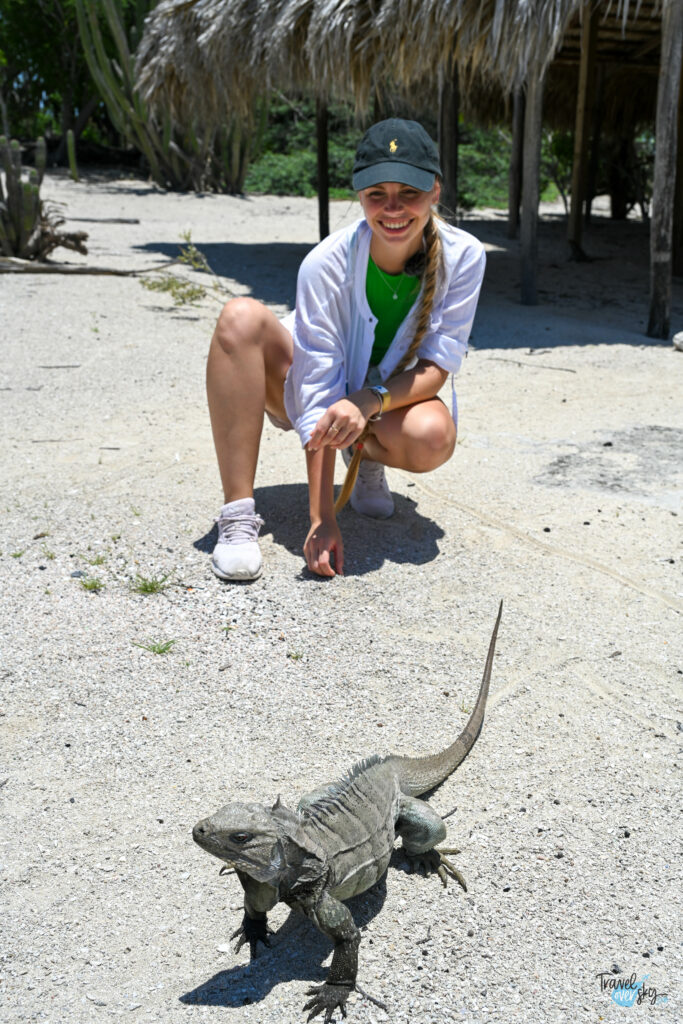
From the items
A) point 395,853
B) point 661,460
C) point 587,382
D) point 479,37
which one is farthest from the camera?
Result: point 479,37

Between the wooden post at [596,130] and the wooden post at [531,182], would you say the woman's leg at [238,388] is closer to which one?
the wooden post at [531,182]

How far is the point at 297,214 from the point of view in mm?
15367

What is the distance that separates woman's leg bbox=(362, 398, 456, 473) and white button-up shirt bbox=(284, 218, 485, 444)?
158 mm

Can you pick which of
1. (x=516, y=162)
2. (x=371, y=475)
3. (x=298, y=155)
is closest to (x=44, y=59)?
(x=298, y=155)

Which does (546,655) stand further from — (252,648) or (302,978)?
(302,978)

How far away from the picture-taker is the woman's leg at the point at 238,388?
11.1ft

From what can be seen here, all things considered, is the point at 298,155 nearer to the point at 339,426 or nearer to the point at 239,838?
the point at 339,426

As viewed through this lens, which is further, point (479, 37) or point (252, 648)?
point (479, 37)

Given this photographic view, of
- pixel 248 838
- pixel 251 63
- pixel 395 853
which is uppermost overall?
pixel 251 63

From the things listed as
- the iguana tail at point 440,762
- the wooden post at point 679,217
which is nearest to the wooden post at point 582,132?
the wooden post at point 679,217

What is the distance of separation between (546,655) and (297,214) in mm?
13330

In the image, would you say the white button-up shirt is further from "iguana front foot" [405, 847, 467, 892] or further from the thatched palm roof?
the thatched palm roof

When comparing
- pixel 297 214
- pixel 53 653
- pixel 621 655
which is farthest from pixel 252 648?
pixel 297 214

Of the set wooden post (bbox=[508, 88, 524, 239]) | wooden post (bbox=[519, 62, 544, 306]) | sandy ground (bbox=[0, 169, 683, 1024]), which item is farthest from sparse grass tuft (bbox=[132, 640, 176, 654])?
wooden post (bbox=[508, 88, 524, 239])
